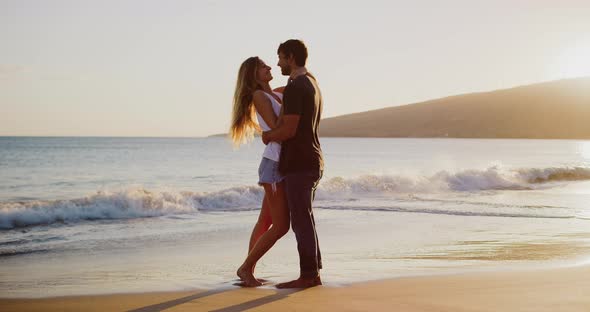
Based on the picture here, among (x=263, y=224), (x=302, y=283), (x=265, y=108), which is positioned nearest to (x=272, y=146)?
(x=265, y=108)

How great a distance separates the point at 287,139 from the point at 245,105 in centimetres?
56

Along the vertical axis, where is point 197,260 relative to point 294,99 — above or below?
below

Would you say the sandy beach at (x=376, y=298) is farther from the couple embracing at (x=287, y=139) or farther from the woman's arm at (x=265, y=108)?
the woman's arm at (x=265, y=108)

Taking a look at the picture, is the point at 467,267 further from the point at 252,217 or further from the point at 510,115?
the point at 510,115

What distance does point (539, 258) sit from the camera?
7.96 metres

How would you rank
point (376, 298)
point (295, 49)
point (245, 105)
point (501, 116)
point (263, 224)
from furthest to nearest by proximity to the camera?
point (501, 116)
point (263, 224)
point (245, 105)
point (295, 49)
point (376, 298)

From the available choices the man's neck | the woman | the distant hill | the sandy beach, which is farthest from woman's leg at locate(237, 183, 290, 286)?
the distant hill

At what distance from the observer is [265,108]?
235 inches

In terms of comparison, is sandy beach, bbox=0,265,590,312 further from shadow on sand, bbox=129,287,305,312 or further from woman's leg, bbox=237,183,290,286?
woman's leg, bbox=237,183,290,286

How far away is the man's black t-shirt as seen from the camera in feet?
19.0

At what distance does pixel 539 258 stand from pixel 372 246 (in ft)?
7.42

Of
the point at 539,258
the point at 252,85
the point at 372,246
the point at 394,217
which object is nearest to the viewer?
the point at 252,85

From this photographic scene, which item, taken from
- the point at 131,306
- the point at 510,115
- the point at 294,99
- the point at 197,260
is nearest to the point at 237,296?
the point at 131,306

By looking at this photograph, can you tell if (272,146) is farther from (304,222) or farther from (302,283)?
(302,283)
